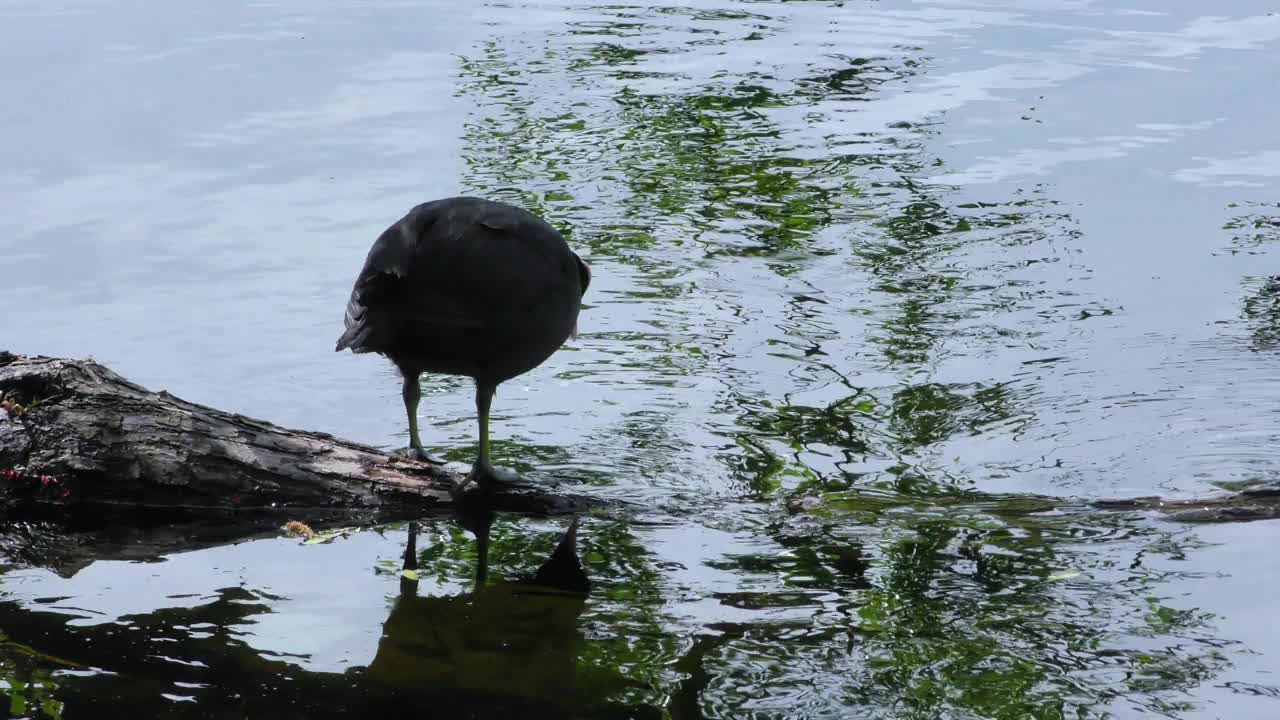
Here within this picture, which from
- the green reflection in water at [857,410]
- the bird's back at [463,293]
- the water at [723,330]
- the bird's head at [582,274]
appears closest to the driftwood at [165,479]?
the water at [723,330]

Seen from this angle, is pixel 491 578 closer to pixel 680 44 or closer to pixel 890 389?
pixel 890 389

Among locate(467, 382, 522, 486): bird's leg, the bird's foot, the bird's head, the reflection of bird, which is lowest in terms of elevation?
the reflection of bird

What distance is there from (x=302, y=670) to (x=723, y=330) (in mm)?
3708

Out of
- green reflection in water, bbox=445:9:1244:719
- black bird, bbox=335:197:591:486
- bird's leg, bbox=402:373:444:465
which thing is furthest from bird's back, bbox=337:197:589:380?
green reflection in water, bbox=445:9:1244:719

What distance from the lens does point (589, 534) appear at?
5414 millimetres

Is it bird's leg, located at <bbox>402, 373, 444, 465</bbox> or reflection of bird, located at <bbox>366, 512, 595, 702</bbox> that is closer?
reflection of bird, located at <bbox>366, 512, 595, 702</bbox>

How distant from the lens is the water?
4.48 meters

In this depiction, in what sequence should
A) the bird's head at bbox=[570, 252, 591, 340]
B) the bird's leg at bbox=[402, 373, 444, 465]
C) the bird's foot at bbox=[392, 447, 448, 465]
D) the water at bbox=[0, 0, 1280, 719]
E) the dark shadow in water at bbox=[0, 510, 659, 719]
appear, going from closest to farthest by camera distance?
the dark shadow in water at bbox=[0, 510, 659, 719] → the water at bbox=[0, 0, 1280, 719] → the bird's head at bbox=[570, 252, 591, 340] → the bird's leg at bbox=[402, 373, 444, 465] → the bird's foot at bbox=[392, 447, 448, 465]

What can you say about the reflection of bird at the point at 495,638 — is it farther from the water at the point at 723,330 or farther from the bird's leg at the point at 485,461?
the bird's leg at the point at 485,461

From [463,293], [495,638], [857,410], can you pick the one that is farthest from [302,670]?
[857,410]

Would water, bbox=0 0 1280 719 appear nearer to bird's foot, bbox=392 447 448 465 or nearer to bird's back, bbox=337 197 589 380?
bird's foot, bbox=392 447 448 465

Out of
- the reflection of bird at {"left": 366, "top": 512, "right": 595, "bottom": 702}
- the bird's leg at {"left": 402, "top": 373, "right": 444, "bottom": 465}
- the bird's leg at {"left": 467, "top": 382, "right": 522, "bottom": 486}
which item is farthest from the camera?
Result: the bird's leg at {"left": 402, "top": 373, "right": 444, "bottom": 465}

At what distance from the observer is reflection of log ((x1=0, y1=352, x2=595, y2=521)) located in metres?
5.25

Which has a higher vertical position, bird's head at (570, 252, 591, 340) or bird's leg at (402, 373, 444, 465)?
bird's head at (570, 252, 591, 340)
